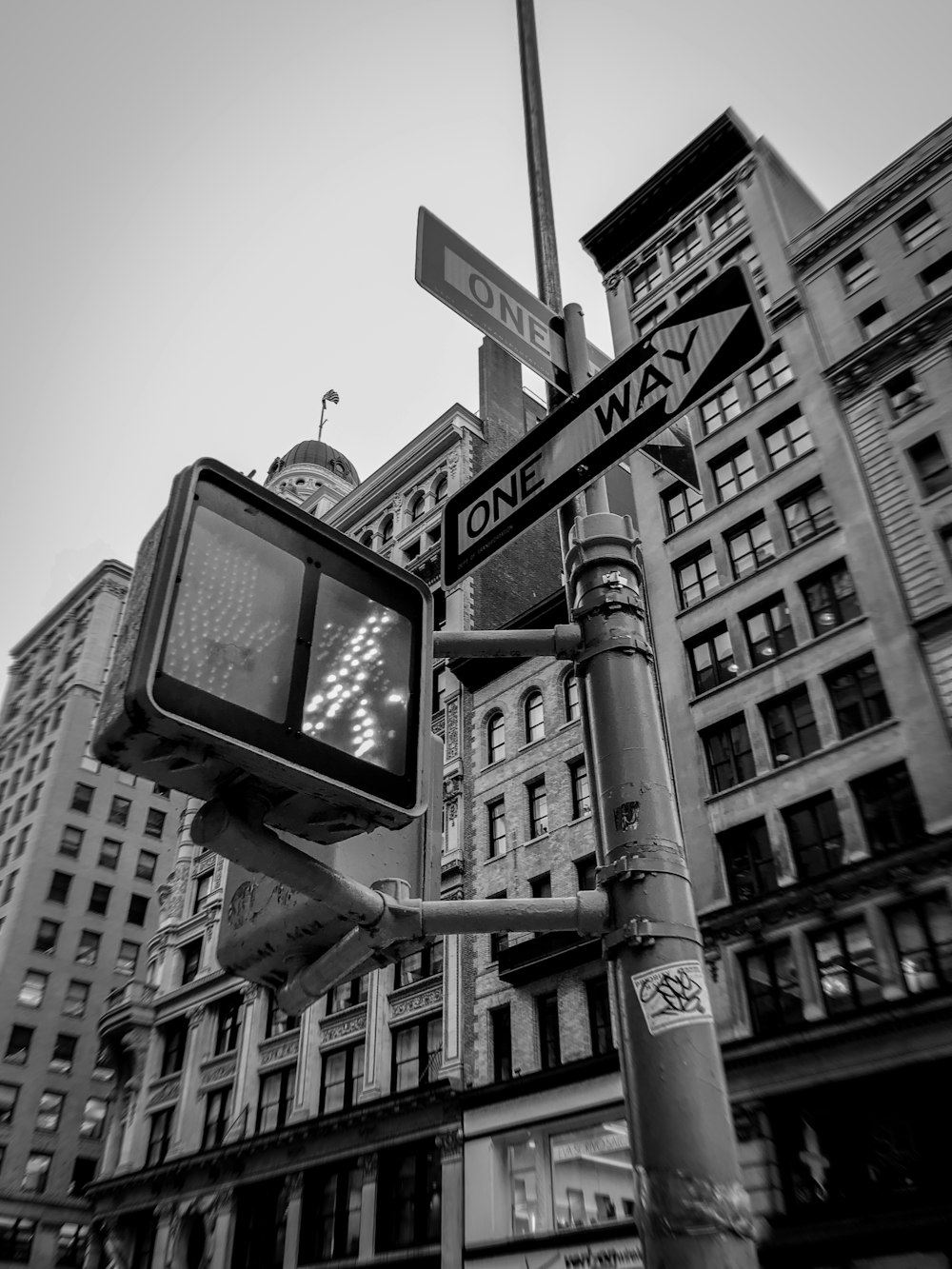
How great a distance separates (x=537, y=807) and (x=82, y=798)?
4334 centimetres

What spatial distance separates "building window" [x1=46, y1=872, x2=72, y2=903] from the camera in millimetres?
61625

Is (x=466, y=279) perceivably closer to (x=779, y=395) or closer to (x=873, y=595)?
(x=873, y=595)

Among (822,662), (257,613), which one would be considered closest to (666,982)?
(257,613)

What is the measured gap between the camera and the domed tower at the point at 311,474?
8381 cm

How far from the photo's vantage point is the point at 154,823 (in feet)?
227

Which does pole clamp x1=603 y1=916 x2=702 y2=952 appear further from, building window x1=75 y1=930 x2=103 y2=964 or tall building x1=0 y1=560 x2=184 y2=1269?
building window x1=75 y1=930 x2=103 y2=964

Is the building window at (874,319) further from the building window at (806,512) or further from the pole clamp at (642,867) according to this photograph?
the pole clamp at (642,867)

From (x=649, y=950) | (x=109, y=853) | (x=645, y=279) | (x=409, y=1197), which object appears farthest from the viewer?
(x=109, y=853)

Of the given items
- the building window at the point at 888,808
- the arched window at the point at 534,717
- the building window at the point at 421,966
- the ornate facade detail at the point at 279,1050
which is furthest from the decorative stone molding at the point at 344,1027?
the building window at the point at 888,808

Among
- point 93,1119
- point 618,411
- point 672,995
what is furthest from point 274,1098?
point 618,411

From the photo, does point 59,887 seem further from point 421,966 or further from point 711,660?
point 711,660

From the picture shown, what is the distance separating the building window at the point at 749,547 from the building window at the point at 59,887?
162ft

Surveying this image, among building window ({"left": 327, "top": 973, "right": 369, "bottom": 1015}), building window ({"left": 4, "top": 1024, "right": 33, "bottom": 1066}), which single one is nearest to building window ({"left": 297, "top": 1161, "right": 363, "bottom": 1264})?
building window ({"left": 327, "top": 973, "right": 369, "bottom": 1015})

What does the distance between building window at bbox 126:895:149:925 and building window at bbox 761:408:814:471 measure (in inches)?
2029
